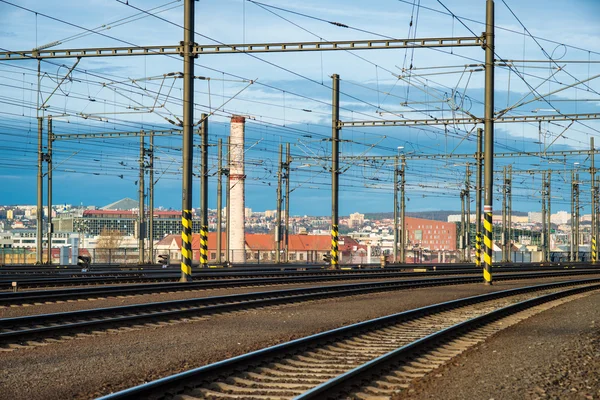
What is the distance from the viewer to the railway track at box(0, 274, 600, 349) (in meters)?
14.1

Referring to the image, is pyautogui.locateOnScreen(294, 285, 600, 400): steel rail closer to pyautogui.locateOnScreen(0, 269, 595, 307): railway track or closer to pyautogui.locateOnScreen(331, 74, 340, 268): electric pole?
pyautogui.locateOnScreen(0, 269, 595, 307): railway track

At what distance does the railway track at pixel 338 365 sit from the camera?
942 cm

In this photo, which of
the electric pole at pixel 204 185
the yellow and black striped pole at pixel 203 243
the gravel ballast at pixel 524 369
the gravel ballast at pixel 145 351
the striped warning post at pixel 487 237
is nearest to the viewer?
the gravel ballast at pixel 524 369

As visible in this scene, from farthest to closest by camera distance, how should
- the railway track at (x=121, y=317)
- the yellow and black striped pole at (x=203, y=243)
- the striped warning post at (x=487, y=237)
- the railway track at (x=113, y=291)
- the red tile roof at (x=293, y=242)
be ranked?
the red tile roof at (x=293, y=242), the yellow and black striped pole at (x=203, y=243), the striped warning post at (x=487, y=237), the railway track at (x=113, y=291), the railway track at (x=121, y=317)

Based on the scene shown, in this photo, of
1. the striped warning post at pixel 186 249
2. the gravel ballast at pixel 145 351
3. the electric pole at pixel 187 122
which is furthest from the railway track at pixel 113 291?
the gravel ballast at pixel 145 351

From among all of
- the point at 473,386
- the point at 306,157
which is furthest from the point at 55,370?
the point at 306,157

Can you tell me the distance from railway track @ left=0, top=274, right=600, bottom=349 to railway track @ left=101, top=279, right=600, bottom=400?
426 cm

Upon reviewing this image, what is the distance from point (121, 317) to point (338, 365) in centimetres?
665

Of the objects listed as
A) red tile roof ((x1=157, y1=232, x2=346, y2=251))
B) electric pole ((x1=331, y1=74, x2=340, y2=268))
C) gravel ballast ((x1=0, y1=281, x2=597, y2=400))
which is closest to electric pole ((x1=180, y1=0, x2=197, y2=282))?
gravel ballast ((x1=0, y1=281, x2=597, y2=400))

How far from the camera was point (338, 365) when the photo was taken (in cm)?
1167

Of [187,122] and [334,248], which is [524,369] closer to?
[187,122]

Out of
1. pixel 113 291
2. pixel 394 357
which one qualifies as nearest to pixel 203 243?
pixel 113 291

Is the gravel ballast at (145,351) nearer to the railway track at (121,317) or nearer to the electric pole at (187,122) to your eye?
the railway track at (121,317)

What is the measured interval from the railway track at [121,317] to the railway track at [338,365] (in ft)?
14.0
